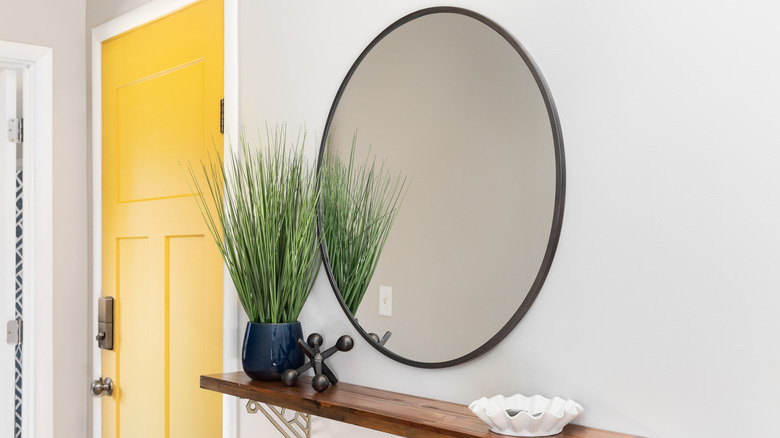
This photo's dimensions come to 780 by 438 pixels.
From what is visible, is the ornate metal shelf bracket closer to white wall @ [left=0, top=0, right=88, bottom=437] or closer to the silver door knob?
the silver door knob

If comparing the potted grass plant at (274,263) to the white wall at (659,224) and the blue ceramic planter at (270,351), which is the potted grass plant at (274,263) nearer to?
the blue ceramic planter at (270,351)

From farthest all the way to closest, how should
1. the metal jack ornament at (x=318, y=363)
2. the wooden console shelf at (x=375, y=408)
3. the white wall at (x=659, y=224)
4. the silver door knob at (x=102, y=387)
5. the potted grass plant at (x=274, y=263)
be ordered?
the silver door knob at (x=102, y=387)
the potted grass plant at (x=274, y=263)
the metal jack ornament at (x=318, y=363)
the wooden console shelf at (x=375, y=408)
the white wall at (x=659, y=224)

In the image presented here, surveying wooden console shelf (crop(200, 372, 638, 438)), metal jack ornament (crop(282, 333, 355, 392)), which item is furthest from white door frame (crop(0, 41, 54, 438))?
metal jack ornament (crop(282, 333, 355, 392))

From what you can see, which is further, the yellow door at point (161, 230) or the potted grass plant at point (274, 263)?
the yellow door at point (161, 230)

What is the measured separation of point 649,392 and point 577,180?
1.19ft

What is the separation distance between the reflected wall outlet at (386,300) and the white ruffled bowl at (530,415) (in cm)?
35

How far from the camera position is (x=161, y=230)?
6.98 feet

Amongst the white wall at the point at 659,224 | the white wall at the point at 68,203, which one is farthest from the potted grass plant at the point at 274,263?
the white wall at the point at 68,203

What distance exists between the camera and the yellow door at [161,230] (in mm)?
1929

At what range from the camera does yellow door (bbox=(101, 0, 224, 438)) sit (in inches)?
75.9

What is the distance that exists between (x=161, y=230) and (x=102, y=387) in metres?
0.66

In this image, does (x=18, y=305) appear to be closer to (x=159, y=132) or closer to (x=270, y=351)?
(x=159, y=132)

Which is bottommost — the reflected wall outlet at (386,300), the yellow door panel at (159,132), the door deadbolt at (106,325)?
the door deadbolt at (106,325)

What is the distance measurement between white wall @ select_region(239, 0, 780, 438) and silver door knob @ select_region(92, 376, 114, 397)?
1.54 meters
